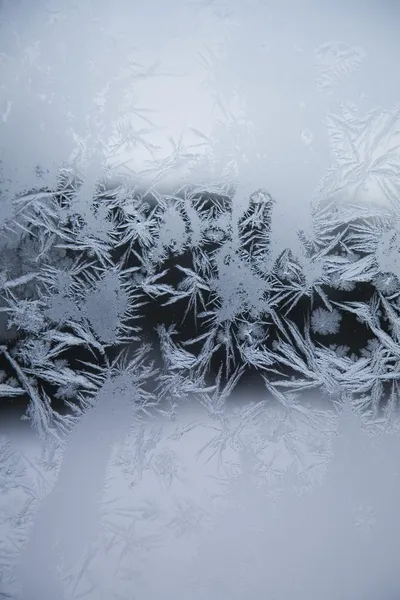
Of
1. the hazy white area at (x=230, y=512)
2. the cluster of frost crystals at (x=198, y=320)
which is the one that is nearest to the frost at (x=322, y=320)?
the cluster of frost crystals at (x=198, y=320)

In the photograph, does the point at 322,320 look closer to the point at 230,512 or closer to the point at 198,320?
the point at 198,320

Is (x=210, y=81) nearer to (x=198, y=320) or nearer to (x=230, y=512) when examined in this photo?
(x=198, y=320)

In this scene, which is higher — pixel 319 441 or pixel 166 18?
pixel 166 18

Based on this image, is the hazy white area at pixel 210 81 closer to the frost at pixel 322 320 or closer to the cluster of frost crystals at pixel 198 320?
the cluster of frost crystals at pixel 198 320

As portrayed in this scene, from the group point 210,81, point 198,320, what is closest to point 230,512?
point 198,320

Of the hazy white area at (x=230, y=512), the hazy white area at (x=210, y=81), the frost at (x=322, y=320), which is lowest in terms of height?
the hazy white area at (x=230, y=512)

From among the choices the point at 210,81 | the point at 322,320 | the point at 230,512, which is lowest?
the point at 230,512

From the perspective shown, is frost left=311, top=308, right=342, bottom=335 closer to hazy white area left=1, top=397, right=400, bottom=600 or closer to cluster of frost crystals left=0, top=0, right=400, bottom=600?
cluster of frost crystals left=0, top=0, right=400, bottom=600

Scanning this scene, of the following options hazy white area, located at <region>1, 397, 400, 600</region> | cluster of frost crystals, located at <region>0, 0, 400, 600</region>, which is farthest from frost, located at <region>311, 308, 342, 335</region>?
hazy white area, located at <region>1, 397, 400, 600</region>

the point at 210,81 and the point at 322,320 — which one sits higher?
the point at 210,81

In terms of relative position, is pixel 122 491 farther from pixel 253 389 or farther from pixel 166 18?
pixel 166 18

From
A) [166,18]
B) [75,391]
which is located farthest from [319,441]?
[166,18]
